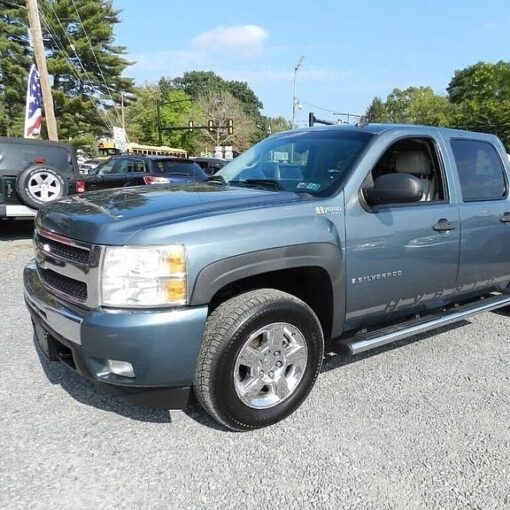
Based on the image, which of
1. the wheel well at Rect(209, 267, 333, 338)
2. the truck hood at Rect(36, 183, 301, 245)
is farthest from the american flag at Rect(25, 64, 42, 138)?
the wheel well at Rect(209, 267, 333, 338)

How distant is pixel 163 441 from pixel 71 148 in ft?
25.1

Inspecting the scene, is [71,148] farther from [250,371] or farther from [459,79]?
[459,79]

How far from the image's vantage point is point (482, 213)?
3.99 metres

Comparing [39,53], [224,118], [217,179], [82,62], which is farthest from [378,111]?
[217,179]

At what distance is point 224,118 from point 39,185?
2781 inches

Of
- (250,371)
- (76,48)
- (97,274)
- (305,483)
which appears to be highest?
(76,48)

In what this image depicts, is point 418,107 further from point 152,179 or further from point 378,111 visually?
point 152,179

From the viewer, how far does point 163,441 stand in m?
2.80

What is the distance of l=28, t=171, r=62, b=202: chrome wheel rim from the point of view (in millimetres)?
7996

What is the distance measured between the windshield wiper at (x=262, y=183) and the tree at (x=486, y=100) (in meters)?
51.8

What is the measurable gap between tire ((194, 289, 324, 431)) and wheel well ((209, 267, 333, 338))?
14cm

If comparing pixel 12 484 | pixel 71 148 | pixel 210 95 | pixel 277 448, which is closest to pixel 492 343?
pixel 277 448

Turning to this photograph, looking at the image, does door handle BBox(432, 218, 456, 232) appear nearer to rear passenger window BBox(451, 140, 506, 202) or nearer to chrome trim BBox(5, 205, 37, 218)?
rear passenger window BBox(451, 140, 506, 202)

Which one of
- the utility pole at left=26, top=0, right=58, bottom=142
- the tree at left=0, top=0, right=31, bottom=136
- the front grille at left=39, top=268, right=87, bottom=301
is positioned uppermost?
the tree at left=0, top=0, right=31, bottom=136
